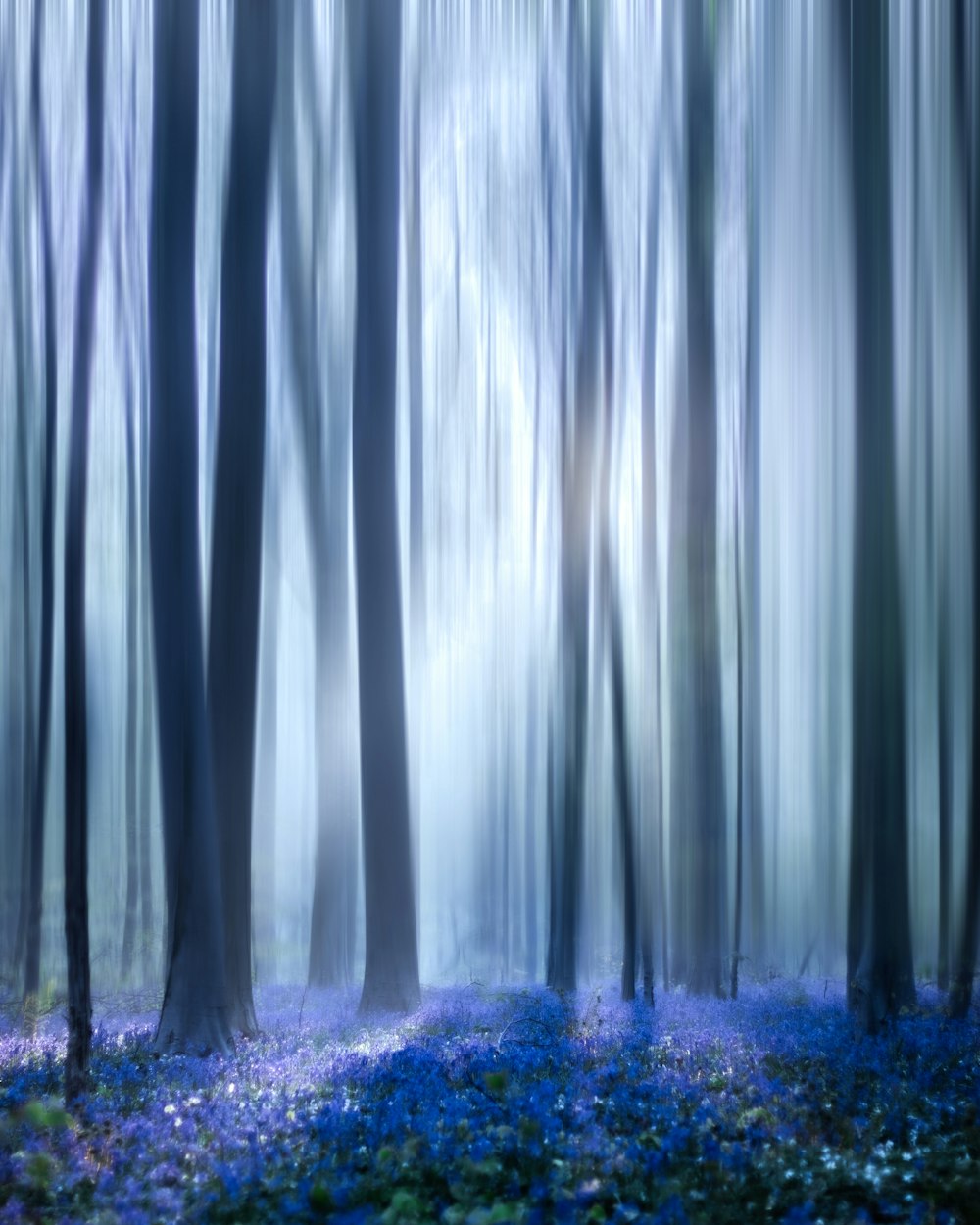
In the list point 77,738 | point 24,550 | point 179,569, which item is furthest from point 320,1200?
point 24,550

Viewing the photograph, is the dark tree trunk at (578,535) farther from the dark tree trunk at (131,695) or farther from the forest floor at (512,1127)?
the dark tree trunk at (131,695)

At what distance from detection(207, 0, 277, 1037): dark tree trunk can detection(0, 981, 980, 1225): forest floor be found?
1580mm

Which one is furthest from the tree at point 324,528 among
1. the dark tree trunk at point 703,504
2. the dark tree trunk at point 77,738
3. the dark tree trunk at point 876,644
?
the dark tree trunk at point 876,644

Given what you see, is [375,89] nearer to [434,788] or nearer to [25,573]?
[25,573]

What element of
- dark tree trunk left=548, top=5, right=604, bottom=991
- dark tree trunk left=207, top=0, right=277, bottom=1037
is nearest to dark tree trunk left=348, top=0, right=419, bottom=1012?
dark tree trunk left=207, top=0, right=277, bottom=1037

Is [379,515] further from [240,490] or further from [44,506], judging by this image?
[44,506]

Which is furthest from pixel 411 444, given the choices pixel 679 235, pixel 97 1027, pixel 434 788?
pixel 434 788

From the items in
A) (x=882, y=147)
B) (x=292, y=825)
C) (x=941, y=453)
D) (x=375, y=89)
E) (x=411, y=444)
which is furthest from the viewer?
(x=292, y=825)

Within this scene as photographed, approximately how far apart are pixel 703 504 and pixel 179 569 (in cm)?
717

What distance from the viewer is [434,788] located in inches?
995

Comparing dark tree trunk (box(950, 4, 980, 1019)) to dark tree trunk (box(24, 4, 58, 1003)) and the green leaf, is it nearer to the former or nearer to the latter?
the green leaf

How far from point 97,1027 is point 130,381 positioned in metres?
6.51

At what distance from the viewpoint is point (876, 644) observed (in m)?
10.4

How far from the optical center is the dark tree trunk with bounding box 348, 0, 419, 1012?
12.2 m
